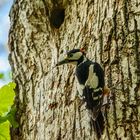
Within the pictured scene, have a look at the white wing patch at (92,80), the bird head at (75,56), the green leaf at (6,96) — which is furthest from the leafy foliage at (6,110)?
the white wing patch at (92,80)

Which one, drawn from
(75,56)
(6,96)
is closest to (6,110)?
(6,96)

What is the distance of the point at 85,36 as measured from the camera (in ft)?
9.60

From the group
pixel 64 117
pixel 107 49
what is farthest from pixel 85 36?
pixel 64 117

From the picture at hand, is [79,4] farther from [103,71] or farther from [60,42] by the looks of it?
[103,71]

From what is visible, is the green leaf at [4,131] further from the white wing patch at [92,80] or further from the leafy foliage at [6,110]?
the white wing patch at [92,80]

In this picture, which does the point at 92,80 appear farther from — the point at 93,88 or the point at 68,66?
the point at 68,66

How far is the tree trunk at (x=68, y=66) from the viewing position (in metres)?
2.53

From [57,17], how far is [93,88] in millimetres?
860

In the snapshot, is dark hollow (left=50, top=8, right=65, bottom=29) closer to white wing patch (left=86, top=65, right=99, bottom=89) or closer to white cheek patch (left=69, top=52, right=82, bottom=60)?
white cheek patch (left=69, top=52, right=82, bottom=60)

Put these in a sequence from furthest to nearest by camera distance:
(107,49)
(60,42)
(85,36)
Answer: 1. (60,42)
2. (85,36)
3. (107,49)

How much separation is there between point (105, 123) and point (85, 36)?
0.64 m

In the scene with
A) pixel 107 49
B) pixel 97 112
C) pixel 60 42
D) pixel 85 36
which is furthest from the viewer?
pixel 60 42

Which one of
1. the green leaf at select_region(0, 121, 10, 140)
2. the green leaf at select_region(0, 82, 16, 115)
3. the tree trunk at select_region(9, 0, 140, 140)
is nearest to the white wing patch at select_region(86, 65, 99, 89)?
the tree trunk at select_region(9, 0, 140, 140)

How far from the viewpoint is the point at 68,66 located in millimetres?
2932
